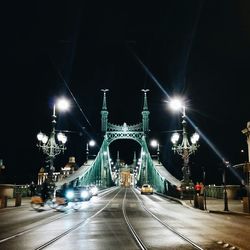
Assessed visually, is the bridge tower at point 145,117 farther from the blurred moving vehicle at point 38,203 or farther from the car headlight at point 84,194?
the blurred moving vehicle at point 38,203

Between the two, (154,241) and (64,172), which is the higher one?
(64,172)

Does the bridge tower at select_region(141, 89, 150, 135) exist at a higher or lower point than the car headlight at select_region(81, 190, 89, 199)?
higher

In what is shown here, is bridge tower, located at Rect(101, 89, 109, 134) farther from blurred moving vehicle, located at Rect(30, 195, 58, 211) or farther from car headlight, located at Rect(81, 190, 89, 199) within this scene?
blurred moving vehicle, located at Rect(30, 195, 58, 211)

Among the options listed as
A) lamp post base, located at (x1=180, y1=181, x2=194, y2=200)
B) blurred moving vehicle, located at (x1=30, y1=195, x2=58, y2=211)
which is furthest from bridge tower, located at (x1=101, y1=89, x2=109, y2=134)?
blurred moving vehicle, located at (x1=30, y1=195, x2=58, y2=211)

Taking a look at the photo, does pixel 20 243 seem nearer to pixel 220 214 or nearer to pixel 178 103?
pixel 220 214

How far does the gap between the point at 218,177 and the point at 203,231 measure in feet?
286

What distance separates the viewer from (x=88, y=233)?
45.3 feet

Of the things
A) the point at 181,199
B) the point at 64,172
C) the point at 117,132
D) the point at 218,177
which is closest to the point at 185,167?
the point at 181,199

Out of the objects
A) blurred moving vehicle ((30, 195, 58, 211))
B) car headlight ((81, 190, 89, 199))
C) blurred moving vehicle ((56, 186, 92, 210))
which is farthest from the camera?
car headlight ((81, 190, 89, 199))

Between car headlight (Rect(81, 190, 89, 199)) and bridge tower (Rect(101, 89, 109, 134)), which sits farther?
bridge tower (Rect(101, 89, 109, 134))

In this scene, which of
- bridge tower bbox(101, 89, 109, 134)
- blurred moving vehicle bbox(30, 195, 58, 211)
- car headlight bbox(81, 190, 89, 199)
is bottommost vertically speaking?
blurred moving vehicle bbox(30, 195, 58, 211)

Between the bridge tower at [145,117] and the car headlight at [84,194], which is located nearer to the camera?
the car headlight at [84,194]

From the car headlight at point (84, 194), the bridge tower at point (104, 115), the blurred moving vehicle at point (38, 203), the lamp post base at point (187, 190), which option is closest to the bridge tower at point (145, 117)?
the bridge tower at point (104, 115)

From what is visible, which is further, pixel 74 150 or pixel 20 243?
pixel 74 150
